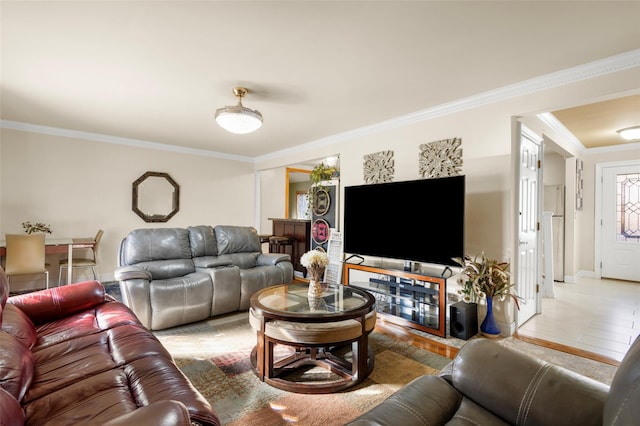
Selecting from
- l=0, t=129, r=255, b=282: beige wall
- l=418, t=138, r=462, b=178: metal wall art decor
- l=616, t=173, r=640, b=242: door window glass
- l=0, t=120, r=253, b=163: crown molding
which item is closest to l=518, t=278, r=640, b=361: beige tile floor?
l=616, t=173, r=640, b=242: door window glass

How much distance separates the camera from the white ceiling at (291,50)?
77.3 inches

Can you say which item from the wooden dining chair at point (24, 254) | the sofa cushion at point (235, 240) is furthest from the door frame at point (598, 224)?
the wooden dining chair at point (24, 254)

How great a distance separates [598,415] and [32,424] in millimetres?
1946

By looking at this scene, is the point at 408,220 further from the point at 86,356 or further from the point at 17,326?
the point at 17,326

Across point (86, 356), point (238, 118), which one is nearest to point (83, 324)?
point (86, 356)

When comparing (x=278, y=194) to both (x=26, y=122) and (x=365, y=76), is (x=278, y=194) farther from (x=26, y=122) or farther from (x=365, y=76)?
(x=365, y=76)

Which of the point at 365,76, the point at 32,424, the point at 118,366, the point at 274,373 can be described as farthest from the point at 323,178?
the point at 32,424

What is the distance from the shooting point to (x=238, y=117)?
300cm

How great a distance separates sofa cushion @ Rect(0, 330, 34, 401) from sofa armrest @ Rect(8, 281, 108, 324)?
875 millimetres

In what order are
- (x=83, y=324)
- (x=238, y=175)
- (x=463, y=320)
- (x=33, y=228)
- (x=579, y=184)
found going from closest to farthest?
1. (x=83, y=324)
2. (x=463, y=320)
3. (x=33, y=228)
4. (x=579, y=184)
5. (x=238, y=175)

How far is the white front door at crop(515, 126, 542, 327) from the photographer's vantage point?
125 inches

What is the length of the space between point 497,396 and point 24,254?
5110 millimetres

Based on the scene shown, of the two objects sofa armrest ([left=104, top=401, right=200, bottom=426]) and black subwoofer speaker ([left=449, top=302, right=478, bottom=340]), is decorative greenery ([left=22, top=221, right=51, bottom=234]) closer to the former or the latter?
sofa armrest ([left=104, top=401, right=200, bottom=426])

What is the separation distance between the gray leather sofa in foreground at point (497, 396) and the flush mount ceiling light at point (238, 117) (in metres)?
2.67
